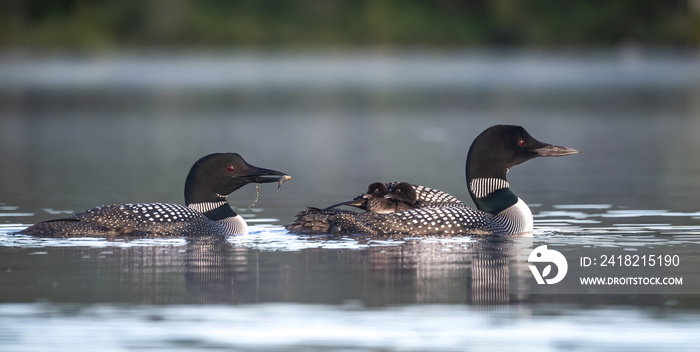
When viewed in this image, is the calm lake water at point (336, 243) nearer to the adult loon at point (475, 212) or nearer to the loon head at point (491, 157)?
the adult loon at point (475, 212)

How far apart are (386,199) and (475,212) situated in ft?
1.86

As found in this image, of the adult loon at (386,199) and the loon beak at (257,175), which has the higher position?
the loon beak at (257,175)

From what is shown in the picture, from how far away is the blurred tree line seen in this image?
72000 mm

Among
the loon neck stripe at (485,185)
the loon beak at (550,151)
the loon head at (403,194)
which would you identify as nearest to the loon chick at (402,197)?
the loon head at (403,194)

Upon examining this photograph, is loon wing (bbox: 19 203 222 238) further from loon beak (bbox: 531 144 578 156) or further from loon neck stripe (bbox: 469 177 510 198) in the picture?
loon beak (bbox: 531 144 578 156)

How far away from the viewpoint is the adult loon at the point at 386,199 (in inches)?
345

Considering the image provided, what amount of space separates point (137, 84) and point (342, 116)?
22.9 meters

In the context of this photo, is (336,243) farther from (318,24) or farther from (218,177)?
(318,24)

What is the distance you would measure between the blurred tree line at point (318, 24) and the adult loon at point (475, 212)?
209ft

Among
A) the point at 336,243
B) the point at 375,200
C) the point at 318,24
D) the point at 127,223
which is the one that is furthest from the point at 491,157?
the point at 318,24

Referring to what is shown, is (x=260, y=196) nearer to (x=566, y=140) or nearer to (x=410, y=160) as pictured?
(x=410, y=160)

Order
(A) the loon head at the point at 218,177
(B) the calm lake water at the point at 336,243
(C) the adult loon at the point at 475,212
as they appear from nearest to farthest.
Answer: (B) the calm lake water at the point at 336,243
(C) the adult loon at the point at 475,212
(A) the loon head at the point at 218,177

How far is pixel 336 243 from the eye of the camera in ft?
26.8

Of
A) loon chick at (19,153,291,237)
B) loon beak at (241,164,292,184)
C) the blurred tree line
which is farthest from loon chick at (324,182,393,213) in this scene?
the blurred tree line
